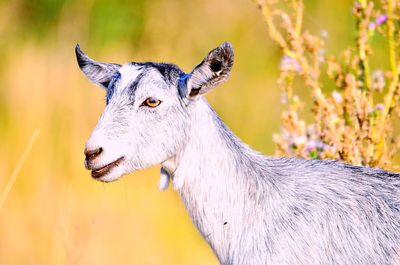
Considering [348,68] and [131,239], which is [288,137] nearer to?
[348,68]

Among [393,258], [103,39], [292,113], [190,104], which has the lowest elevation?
[393,258]

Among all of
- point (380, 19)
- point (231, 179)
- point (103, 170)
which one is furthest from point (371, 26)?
point (103, 170)

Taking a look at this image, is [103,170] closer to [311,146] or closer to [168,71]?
[168,71]

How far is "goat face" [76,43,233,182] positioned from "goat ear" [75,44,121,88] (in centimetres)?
34

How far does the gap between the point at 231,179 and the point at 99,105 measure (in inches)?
198

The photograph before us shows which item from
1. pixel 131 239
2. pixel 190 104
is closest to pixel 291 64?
pixel 190 104

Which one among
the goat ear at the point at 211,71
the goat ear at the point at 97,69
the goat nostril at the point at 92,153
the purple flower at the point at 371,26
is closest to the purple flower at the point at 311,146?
the purple flower at the point at 371,26

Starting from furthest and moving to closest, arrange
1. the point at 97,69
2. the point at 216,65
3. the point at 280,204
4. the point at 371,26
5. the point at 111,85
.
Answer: the point at 371,26 < the point at 97,69 < the point at 111,85 < the point at 280,204 < the point at 216,65

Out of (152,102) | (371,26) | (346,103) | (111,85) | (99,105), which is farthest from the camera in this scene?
(99,105)

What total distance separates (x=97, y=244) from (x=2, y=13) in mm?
3750

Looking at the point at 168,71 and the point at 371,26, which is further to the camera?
the point at 371,26

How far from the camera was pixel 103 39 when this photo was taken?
1225cm

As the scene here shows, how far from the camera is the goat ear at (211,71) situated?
19.3 ft

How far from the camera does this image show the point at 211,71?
596cm
